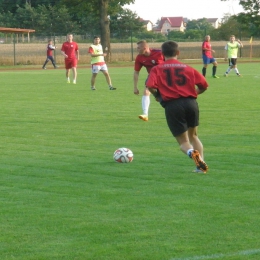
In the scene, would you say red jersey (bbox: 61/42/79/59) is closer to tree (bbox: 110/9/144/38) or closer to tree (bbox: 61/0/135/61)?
tree (bbox: 61/0/135/61)

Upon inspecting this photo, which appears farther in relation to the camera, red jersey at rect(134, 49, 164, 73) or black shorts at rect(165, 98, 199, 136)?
red jersey at rect(134, 49, 164, 73)

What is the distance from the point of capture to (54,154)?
1077 centimetres

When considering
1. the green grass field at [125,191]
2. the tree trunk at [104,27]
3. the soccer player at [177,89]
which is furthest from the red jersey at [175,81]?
the tree trunk at [104,27]

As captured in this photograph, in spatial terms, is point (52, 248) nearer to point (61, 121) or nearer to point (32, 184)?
point (32, 184)

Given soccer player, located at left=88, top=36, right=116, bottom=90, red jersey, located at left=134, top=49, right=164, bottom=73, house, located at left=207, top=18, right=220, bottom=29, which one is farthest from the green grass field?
house, located at left=207, top=18, right=220, bottom=29

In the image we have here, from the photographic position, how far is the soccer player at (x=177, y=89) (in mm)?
8766

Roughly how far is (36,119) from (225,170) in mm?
7212

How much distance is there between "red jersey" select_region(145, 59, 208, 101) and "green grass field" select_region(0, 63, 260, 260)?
3.35 ft

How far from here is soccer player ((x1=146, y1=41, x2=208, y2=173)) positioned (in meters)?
8.77

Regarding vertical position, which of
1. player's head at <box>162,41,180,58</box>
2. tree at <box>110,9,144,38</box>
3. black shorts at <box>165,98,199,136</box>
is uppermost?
player's head at <box>162,41,180,58</box>

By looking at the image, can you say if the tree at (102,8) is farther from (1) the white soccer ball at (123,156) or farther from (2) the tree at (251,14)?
(1) the white soccer ball at (123,156)

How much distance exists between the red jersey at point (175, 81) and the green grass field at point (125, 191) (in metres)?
1.02

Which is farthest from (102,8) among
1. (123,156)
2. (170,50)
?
(170,50)

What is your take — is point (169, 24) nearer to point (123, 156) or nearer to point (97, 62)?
point (97, 62)
